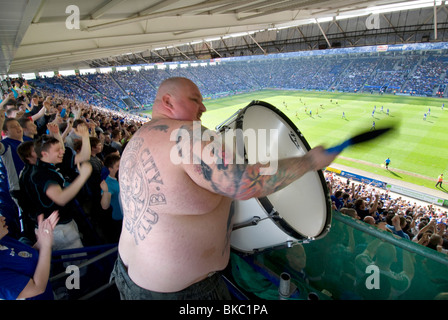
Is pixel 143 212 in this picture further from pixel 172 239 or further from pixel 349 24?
pixel 349 24

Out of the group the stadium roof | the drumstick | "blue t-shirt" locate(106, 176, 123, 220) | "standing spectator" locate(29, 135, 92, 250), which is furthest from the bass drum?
the stadium roof

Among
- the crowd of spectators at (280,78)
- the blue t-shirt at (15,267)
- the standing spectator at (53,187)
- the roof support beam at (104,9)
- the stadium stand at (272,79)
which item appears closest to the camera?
the blue t-shirt at (15,267)

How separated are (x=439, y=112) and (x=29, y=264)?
4110cm

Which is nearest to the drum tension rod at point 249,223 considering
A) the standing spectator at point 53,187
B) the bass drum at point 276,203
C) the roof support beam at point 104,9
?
the bass drum at point 276,203

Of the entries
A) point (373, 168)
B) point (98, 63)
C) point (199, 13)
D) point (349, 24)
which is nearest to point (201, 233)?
point (199, 13)

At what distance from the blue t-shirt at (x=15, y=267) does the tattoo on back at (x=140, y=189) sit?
0.81 m

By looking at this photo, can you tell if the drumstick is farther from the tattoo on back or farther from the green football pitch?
the tattoo on back

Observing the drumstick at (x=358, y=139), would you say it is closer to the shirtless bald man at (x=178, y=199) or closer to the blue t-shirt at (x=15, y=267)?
the shirtless bald man at (x=178, y=199)

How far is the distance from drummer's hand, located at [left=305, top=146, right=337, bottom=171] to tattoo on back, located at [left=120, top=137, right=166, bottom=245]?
2.33ft

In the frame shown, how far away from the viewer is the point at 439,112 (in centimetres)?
3114

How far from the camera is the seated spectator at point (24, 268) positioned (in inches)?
60.5

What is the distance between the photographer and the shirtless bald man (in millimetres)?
1121

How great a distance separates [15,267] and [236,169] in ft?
5.47
